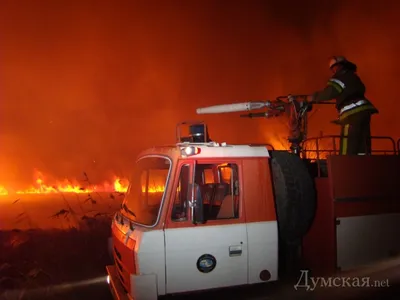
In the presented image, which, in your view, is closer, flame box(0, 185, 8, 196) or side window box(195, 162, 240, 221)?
side window box(195, 162, 240, 221)

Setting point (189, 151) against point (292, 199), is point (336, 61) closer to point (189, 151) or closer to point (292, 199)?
point (292, 199)

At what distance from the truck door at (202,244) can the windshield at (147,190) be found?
22cm

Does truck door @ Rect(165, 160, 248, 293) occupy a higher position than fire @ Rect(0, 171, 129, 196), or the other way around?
truck door @ Rect(165, 160, 248, 293)

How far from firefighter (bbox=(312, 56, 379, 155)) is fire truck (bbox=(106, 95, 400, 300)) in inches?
25.4

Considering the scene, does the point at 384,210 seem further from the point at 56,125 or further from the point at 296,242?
the point at 56,125

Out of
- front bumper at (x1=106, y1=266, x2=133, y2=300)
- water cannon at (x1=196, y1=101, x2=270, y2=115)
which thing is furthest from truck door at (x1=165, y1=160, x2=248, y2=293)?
water cannon at (x1=196, y1=101, x2=270, y2=115)

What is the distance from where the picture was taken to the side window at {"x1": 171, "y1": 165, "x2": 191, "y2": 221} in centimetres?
405

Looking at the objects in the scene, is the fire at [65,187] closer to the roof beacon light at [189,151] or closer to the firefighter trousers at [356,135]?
the firefighter trousers at [356,135]

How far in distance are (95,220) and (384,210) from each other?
7.42m

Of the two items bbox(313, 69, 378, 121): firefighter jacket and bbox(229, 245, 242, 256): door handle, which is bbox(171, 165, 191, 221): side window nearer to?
bbox(229, 245, 242, 256): door handle

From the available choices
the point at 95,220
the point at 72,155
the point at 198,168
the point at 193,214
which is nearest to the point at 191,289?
the point at 193,214

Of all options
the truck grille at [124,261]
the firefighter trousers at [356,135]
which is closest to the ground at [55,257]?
the truck grille at [124,261]

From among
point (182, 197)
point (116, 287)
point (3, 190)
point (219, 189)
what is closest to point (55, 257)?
point (116, 287)

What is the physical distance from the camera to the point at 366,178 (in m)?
4.64
